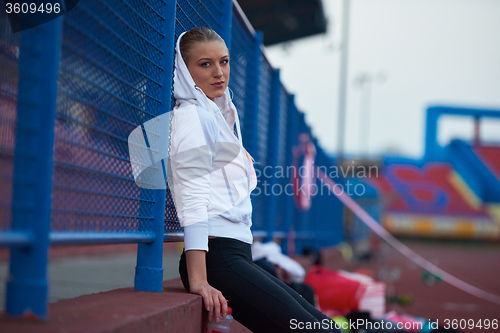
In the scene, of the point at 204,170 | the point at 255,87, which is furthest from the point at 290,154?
the point at 204,170

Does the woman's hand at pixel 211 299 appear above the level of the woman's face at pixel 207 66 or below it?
below

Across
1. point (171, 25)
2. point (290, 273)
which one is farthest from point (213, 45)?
point (290, 273)

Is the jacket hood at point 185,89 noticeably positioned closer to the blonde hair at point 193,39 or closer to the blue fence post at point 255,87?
the blonde hair at point 193,39

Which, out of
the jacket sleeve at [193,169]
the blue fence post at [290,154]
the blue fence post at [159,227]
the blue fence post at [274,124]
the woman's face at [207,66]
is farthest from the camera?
the blue fence post at [290,154]

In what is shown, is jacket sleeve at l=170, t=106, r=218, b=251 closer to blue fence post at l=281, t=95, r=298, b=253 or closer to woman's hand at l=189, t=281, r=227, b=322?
woman's hand at l=189, t=281, r=227, b=322

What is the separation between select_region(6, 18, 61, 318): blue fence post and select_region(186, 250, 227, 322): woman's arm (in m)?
0.73

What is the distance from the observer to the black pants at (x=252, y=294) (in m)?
2.21

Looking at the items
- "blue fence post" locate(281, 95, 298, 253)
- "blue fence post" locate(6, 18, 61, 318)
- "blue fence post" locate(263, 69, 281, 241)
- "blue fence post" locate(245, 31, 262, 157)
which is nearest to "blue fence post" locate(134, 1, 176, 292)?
"blue fence post" locate(6, 18, 61, 318)

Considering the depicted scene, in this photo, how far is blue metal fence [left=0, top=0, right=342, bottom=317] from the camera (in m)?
1.51

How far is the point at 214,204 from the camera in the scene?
2.29m

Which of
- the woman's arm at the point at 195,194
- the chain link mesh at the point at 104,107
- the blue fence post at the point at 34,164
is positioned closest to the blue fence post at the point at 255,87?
the chain link mesh at the point at 104,107

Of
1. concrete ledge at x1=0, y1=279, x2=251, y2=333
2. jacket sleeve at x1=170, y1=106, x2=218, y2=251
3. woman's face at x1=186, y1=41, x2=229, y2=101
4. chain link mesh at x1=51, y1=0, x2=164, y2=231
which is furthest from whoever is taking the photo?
woman's face at x1=186, y1=41, x2=229, y2=101

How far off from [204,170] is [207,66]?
55cm

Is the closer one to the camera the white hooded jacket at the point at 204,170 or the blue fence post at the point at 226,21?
the white hooded jacket at the point at 204,170
